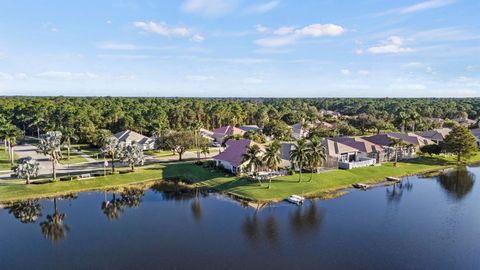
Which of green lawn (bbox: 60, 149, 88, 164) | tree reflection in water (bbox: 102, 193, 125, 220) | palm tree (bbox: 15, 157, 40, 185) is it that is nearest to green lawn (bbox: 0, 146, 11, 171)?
green lawn (bbox: 60, 149, 88, 164)

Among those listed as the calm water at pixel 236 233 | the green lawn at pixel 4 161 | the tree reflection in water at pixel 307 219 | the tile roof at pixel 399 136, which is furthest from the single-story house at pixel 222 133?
the tree reflection in water at pixel 307 219

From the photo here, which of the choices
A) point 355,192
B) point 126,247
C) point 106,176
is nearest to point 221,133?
point 106,176

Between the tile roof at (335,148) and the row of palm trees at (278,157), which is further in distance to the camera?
the tile roof at (335,148)

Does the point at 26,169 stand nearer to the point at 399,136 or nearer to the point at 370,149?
the point at 370,149

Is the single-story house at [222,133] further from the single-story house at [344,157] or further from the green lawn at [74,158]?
the green lawn at [74,158]

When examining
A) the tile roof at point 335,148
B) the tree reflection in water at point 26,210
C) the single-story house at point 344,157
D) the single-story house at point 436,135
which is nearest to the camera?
the tree reflection in water at point 26,210

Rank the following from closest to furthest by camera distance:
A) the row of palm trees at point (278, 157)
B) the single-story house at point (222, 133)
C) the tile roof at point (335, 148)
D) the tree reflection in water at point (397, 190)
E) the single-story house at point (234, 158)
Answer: the tree reflection in water at point (397, 190) < the row of palm trees at point (278, 157) < the single-story house at point (234, 158) < the tile roof at point (335, 148) < the single-story house at point (222, 133)
